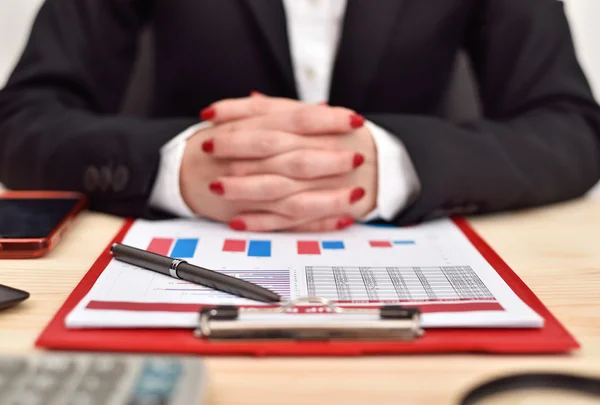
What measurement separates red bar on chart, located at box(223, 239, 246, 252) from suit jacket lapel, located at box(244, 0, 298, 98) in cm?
36

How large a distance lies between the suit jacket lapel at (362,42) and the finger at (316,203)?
0.31 metres

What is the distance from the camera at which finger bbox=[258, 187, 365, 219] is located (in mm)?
532

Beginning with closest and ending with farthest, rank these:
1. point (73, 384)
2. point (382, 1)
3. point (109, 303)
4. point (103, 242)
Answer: point (73, 384)
point (109, 303)
point (103, 242)
point (382, 1)

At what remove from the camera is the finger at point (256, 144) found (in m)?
0.54

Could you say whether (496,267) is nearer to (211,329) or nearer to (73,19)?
(211,329)

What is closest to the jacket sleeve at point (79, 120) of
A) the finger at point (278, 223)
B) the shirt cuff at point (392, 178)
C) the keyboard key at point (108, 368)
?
the finger at point (278, 223)

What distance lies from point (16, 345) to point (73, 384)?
0.09m

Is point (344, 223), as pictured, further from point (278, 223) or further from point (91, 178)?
point (91, 178)

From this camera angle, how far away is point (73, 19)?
0.80 metres

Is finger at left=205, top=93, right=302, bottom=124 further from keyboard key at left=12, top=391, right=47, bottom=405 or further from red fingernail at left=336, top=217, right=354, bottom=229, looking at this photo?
keyboard key at left=12, top=391, right=47, bottom=405

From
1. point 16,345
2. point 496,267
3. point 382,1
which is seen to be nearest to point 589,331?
point 496,267

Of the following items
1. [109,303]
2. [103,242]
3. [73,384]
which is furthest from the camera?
[103,242]

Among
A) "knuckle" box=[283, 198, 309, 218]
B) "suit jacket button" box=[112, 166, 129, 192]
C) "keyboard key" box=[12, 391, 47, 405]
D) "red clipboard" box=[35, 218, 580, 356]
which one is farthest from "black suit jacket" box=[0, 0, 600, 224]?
"keyboard key" box=[12, 391, 47, 405]

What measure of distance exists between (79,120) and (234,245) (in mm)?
272
